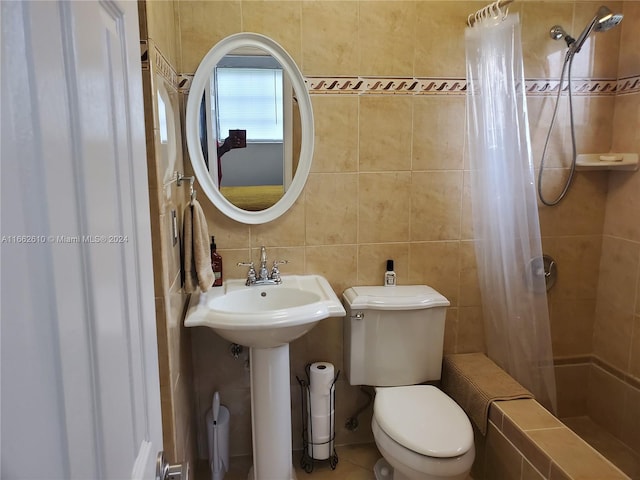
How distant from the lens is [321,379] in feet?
7.07

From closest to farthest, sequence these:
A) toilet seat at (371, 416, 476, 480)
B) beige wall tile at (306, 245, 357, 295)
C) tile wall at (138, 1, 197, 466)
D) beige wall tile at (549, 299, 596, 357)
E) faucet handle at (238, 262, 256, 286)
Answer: tile wall at (138, 1, 197, 466), toilet seat at (371, 416, 476, 480), faucet handle at (238, 262, 256, 286), beige wall tile at (306, 245, 357, 295), beige wall tile at (549, 299, 596, 357)

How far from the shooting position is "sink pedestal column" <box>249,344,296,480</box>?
1918mm

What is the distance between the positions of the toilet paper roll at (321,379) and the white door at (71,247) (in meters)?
1.37

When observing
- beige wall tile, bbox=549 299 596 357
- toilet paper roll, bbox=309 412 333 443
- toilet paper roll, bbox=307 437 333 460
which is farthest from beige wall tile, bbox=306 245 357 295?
beige wall tile, bbox=549 299 596 357

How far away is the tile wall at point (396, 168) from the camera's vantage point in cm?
208

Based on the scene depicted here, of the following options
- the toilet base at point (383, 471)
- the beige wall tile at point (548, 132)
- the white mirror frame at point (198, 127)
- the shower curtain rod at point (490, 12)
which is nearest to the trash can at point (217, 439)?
the toilet base at point (383, 471)

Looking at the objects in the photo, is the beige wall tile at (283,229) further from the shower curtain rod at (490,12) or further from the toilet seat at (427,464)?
the shower curtain rod at (490,12)

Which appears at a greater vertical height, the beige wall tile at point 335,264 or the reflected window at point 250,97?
the reflected window at point 250,97

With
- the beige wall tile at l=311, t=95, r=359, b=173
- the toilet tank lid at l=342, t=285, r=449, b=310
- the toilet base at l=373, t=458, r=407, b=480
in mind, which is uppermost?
the beige wall tile at l=311, t=95, r=359, b=173

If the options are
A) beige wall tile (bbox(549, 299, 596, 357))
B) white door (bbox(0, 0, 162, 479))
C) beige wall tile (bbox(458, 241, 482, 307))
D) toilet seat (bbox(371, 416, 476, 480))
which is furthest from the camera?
beige wall tile (bbox(549, 299, 596, 357))

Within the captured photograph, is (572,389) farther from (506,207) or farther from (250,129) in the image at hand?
(250,129)

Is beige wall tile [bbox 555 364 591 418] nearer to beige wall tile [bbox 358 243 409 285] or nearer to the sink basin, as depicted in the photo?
beige wall tile [bbox 358 243 409 285]

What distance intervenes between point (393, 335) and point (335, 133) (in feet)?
3.10

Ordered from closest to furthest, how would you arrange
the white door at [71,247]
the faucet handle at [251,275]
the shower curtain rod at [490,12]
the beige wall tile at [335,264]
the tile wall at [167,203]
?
the white door at [71,247]
the tile wall at [167,203]
the shower curtain rod at [490,12]
the faucet handle at [251,275]
the beige wall tile at [335,264]
